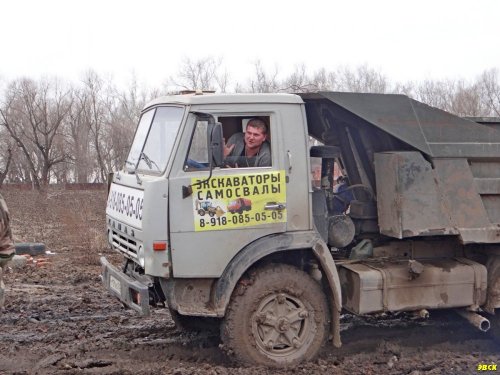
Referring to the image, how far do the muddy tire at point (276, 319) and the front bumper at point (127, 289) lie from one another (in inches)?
29.3

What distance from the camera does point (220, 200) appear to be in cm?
546

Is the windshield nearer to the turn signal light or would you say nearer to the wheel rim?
the turn signal light

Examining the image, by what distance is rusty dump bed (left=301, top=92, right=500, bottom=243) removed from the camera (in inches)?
233

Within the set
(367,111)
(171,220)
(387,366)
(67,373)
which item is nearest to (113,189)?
(171,220)

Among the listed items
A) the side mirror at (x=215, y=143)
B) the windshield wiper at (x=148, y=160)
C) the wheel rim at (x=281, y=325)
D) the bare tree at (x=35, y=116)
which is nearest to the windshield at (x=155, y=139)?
the windshield wiper at (x=148, y=160)

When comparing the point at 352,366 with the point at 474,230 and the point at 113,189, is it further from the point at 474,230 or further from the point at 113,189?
the point at 113,189

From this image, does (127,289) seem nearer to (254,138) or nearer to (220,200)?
(220,200)

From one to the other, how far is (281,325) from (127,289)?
143 cm

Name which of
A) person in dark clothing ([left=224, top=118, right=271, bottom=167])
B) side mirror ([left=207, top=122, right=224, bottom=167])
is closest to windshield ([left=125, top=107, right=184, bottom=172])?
side mirror ([left=207, top=122, right=224, bottom=167])

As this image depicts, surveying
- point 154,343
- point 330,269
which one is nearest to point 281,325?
point 330,269

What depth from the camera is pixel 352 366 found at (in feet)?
18.9

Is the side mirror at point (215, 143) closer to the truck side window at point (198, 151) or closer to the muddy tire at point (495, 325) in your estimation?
the truck side window at point (198, 151)

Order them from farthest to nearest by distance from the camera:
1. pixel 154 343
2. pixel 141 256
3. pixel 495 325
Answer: pixel 495 325 < pixel 154 343 < pixel 141 256

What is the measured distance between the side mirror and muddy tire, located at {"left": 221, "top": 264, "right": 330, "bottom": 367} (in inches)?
43.8
